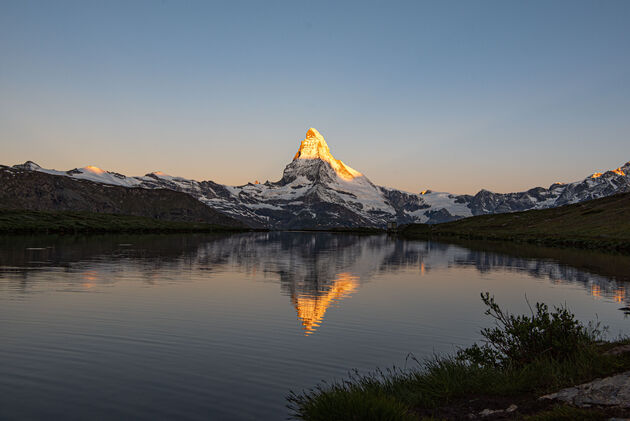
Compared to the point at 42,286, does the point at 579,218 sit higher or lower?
higher

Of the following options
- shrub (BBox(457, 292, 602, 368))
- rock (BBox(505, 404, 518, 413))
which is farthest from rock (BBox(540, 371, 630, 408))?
shrub (BBox(457, 292, 602, 368))

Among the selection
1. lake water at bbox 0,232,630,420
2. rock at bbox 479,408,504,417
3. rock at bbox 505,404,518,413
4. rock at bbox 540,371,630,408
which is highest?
rock at bbox 540,371,630,408

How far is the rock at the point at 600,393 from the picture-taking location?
39.4 feet

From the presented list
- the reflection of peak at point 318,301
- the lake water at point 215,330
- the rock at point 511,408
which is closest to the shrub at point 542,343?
the rock at point 511,408

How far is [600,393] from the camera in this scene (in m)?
12.5

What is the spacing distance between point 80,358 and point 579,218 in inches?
8264

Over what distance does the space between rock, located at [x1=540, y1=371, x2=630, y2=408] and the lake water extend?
7.75 m

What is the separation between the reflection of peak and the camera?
29731 millimetres

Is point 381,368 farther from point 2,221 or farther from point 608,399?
point 2,221

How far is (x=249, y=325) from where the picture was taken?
Answer: 28.2 metres

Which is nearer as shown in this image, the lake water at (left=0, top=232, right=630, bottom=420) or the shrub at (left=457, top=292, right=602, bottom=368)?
the lake water at (left=0, top=232, right=630, bottom=420)

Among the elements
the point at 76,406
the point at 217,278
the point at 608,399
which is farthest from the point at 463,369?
the point at 217,278

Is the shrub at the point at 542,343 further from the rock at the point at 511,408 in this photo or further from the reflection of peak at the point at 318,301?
the reflection of peak at the point at 318,301

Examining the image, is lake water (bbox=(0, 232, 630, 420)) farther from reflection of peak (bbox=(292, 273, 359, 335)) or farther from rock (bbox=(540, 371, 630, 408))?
rock (bbox=(540, 371, 630, 408))
